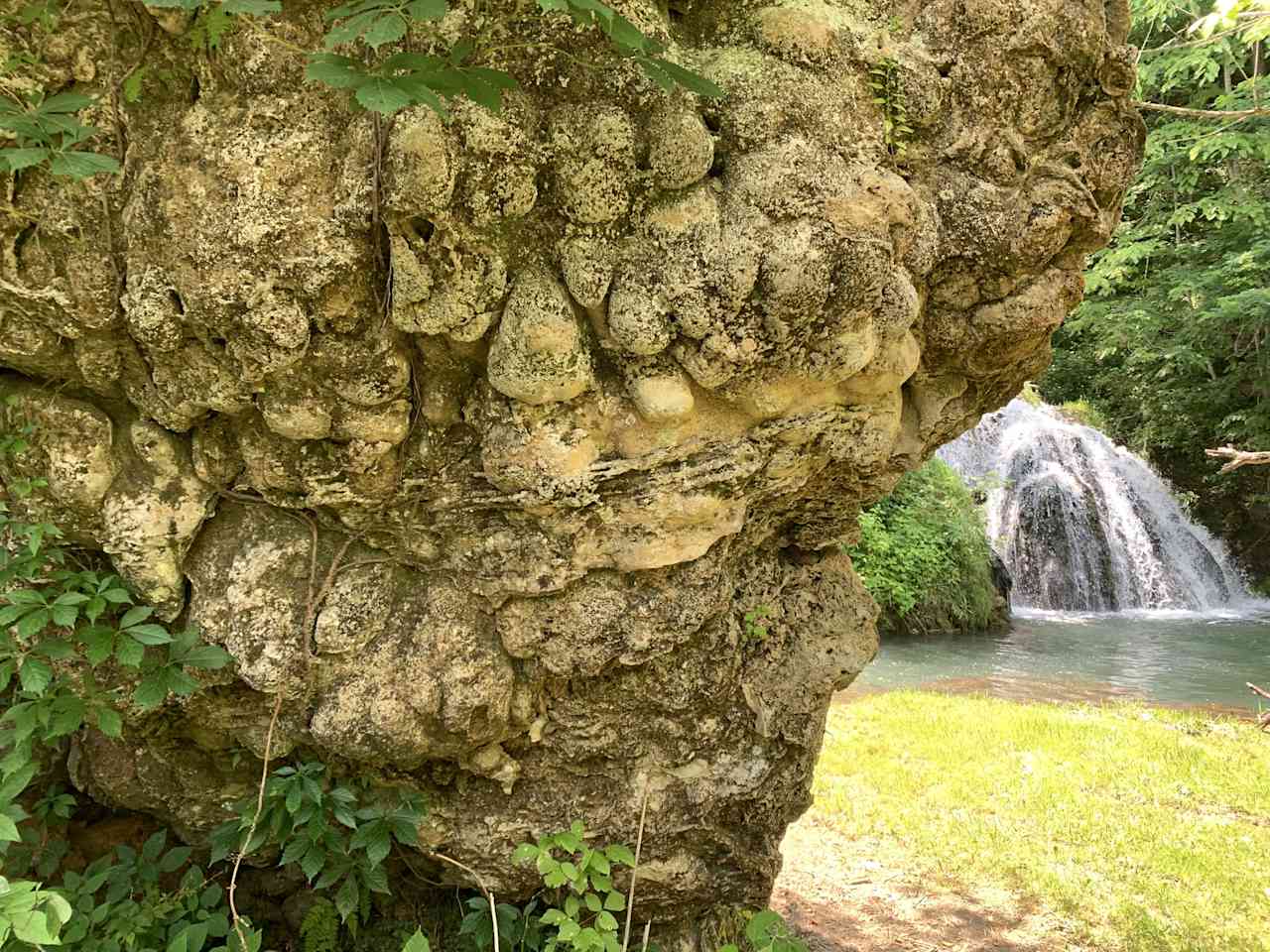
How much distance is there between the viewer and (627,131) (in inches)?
89.0

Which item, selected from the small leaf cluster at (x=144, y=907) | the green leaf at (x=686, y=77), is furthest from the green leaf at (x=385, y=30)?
the small leaf cluster at (x=144, y=907)

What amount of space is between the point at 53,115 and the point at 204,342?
597 mm

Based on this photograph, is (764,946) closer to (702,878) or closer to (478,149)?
(702,878)

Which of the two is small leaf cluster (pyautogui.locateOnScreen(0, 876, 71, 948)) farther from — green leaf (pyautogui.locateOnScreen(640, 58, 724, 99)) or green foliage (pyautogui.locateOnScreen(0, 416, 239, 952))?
green leaf (pyautogui.locateOnScreen(640, 58, 724, 99))

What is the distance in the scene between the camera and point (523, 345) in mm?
2279

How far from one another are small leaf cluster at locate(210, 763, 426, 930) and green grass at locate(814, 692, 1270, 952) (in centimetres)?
381

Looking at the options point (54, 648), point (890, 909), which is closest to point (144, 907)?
point (54, 648)

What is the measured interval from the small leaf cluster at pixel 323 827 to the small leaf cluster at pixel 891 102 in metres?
2.68

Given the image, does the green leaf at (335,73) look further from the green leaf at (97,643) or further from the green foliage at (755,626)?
the green foliage at (755,626)

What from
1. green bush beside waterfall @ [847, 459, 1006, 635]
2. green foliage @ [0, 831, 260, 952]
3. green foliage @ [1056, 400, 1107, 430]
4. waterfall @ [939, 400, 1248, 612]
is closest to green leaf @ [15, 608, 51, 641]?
green foliage @ [0, 831, 260, 952]

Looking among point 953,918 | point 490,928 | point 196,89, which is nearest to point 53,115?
point 196,89

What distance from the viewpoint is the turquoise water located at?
10.1m

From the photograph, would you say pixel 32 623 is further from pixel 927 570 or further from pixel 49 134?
pixel 927 570

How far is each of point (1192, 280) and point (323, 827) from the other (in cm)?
1676
